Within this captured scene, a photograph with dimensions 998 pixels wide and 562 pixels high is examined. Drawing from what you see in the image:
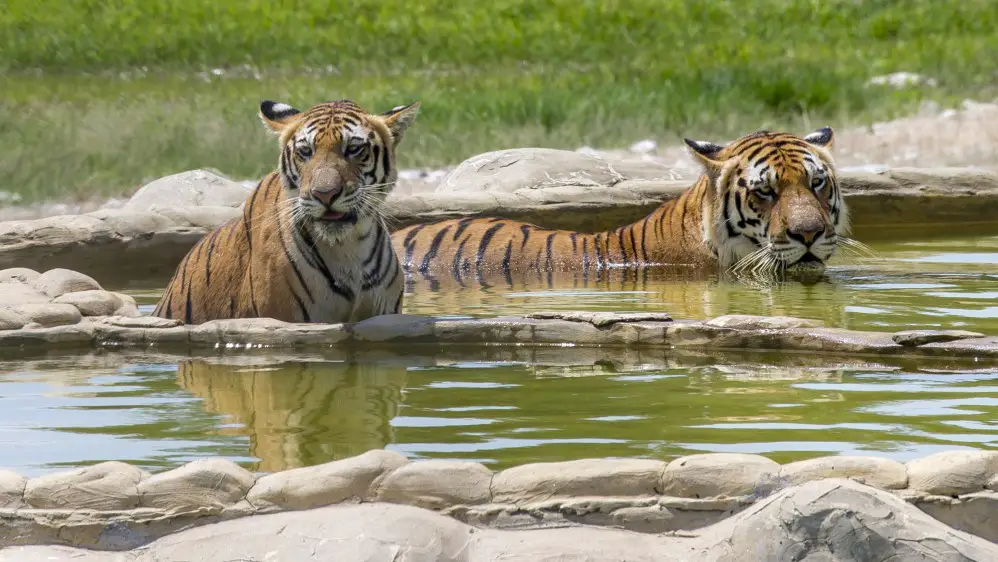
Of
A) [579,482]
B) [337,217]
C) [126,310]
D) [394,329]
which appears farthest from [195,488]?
[126,310]

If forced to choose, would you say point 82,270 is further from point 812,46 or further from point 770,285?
point 812,46

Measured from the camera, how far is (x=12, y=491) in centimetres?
361

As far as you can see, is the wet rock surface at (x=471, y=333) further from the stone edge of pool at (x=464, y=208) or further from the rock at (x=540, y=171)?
the rock at (x=540, y=171)

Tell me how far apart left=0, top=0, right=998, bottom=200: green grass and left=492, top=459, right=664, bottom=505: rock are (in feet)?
26.7

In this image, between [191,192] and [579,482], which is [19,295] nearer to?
[191,192]

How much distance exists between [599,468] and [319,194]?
2.85 m

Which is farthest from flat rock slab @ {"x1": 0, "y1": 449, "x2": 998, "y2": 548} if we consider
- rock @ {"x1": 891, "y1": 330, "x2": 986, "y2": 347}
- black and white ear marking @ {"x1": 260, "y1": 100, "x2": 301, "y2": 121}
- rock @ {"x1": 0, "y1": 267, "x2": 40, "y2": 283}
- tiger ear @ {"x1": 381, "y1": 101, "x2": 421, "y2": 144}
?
rock @ {"x1": 0, "y1": 267, "x2": 40, "y2": 283}

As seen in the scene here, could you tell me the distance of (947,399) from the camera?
4859 millimetres

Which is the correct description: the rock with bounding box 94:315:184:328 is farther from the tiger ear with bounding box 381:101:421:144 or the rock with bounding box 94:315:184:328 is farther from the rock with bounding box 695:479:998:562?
the rock with bounding box 695:479:998:562

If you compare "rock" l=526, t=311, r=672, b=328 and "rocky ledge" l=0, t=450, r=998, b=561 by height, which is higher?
"rock" l=526, t=311, r=672, b=328

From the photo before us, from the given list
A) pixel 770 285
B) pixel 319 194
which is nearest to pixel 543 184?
pixel 770 285

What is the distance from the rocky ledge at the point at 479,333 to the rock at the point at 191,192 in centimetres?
377

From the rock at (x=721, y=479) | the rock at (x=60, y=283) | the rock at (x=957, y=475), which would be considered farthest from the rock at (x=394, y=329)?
the rock at (x=957, y=475)

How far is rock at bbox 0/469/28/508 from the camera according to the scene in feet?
11.8
